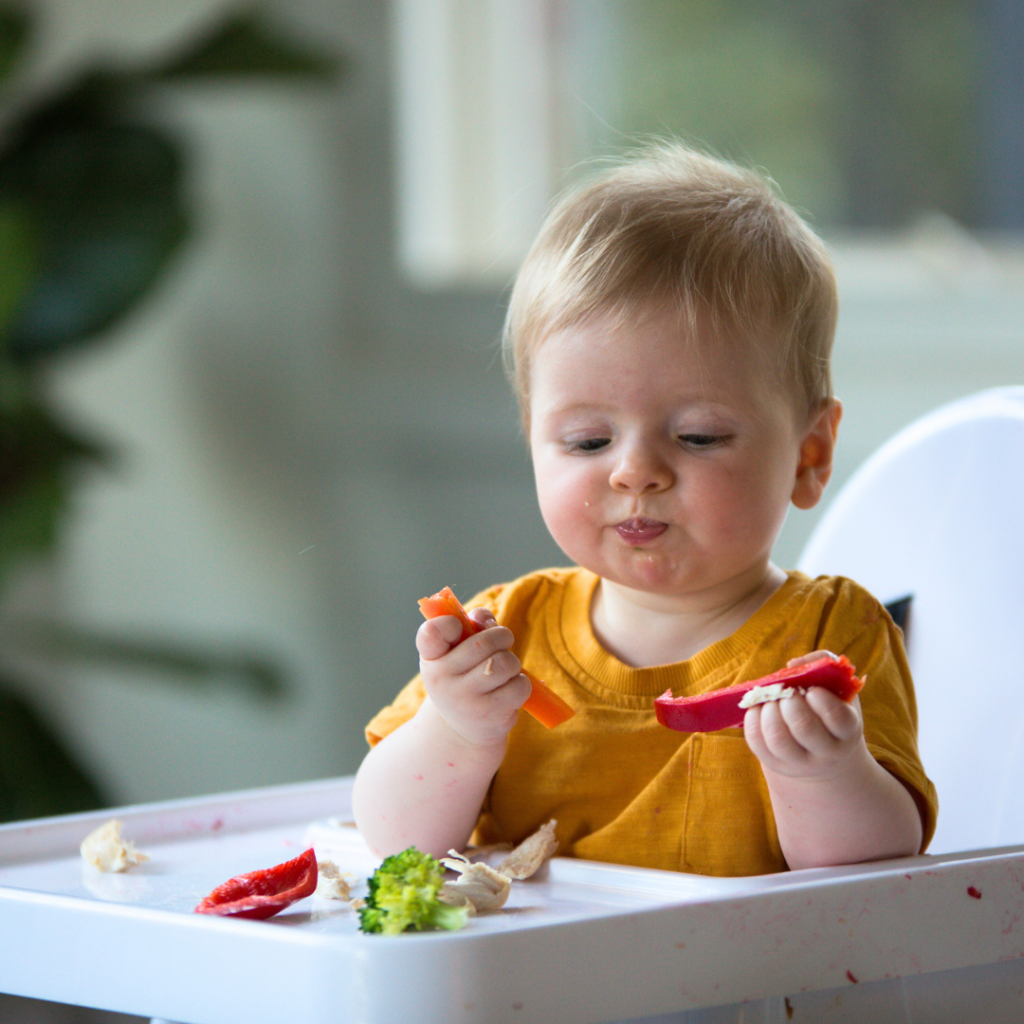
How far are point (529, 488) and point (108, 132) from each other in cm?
77

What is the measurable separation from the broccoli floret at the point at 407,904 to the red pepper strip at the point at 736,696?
14 centimetres

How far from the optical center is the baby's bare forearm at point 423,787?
0.75m

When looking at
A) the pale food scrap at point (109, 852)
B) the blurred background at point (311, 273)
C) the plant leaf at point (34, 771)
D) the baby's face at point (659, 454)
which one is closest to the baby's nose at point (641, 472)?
the baby's face at point (659, 454)

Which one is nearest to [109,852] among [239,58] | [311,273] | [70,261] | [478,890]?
[478,890]

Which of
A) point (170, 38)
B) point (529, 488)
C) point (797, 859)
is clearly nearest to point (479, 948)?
point (797, 859)

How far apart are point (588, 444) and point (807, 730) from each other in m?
0.21

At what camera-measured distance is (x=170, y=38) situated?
215cm

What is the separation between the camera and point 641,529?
75cm

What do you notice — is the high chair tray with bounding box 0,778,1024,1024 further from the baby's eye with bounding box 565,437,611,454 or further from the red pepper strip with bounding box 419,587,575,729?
the baby's eye with bounding box 565,437,611,454

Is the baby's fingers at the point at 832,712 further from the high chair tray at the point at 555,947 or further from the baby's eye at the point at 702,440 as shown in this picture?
the baby's eye at the point at 702,440

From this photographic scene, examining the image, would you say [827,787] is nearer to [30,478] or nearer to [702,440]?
[702,440]

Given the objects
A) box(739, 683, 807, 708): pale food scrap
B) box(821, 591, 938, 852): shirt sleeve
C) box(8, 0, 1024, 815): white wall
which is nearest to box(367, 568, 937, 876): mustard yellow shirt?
box(821, 591, 938, 852): shirt sleeve

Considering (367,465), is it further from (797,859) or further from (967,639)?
(797,859)

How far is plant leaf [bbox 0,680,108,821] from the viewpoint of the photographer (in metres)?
1.79
